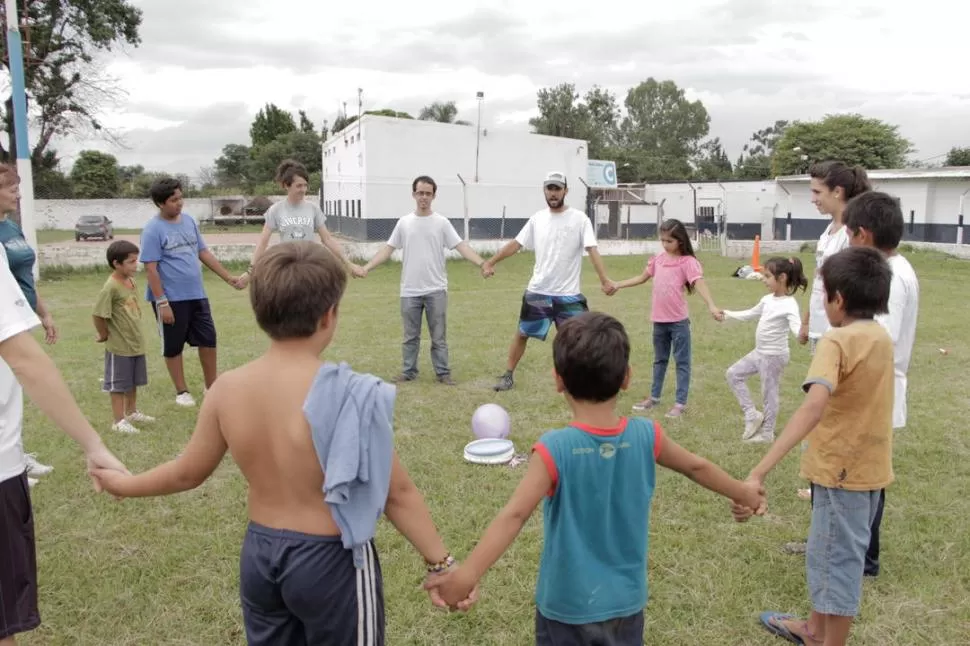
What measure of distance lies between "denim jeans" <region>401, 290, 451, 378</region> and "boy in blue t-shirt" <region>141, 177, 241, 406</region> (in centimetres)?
186

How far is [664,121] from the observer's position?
80.8 m

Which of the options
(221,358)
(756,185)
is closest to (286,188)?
(221,358)

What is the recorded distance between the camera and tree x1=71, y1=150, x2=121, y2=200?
36.7m

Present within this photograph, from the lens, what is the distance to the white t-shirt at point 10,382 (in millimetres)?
2205

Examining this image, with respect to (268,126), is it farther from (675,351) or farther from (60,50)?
(675,351)

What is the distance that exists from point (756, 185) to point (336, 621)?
1548 inches

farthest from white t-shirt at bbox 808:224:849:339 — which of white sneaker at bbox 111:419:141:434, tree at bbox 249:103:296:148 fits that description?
tree at bbox 249:103:296:148

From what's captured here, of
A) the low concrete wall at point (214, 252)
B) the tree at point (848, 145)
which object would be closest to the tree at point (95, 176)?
the low concrete wall at point (214, 252)

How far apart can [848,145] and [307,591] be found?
54318mm

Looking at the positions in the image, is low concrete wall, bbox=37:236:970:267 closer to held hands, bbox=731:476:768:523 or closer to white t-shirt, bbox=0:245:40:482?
white t-shirt, bbox=0:245:40:482

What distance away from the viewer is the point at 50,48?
25.0 metres

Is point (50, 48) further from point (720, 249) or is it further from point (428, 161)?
point (720, 249)

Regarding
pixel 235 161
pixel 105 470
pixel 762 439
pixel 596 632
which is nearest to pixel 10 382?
pixel 105 470

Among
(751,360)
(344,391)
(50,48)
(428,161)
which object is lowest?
(751,360)
